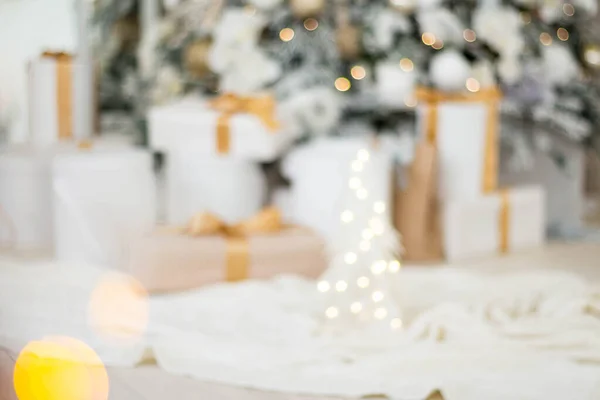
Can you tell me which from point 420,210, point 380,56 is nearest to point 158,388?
point 420,210

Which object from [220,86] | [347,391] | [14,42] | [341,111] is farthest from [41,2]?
[347,391]

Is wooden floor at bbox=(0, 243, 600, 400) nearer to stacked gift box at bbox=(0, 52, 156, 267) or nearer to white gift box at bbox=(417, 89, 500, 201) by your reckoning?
stacked gift box at bbox=(0, 52, 156, 267)

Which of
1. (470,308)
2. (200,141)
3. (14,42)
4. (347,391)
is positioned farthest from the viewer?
(14,42)

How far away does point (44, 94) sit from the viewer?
285cm

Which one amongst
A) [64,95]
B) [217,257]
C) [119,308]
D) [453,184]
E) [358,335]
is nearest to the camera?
[358,335]

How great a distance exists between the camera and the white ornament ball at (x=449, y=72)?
2535mm

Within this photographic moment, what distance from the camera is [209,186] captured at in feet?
8.50

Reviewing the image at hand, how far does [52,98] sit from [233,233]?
103 cm

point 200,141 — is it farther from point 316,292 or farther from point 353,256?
point 353,256

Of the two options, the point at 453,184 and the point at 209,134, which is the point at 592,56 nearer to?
the point at 453,184

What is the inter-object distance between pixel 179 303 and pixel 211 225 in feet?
0.94

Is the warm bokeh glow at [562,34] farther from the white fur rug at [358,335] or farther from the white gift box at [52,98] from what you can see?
the white gift box at [52,98]

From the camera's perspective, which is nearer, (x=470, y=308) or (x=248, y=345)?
(x=248, y=345)

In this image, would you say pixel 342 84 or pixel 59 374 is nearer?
pixel 59 374
